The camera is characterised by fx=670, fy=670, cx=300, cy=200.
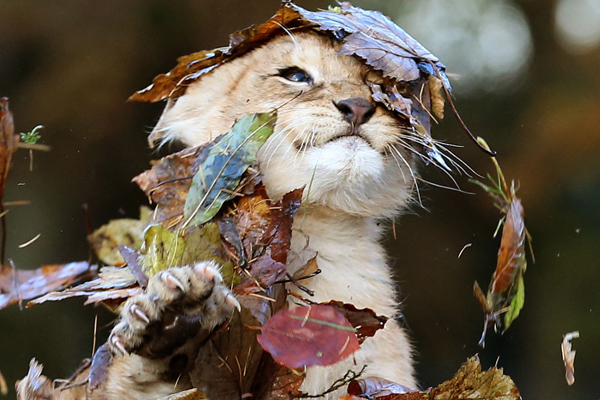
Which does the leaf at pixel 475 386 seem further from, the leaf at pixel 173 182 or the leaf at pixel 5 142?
the leaf at pixel 5 142

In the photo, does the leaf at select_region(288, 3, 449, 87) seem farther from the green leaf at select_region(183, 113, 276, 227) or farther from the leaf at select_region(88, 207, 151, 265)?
the leaf at select_region(88, 207, 151, 265)

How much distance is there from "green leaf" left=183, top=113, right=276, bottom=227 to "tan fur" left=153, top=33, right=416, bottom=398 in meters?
0.12

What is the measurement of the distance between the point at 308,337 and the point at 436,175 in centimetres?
134

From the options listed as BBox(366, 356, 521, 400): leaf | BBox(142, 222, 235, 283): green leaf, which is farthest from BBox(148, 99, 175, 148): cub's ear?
BBox(366, 356, 521, 400): leaf

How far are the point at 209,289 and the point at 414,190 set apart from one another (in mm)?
806

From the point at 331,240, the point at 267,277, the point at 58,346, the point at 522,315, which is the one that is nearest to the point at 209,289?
the point at 267,277

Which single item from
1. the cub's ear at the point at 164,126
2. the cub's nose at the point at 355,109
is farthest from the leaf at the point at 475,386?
the cub's ear at the point at 164,126

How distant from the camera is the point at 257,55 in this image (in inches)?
64.2

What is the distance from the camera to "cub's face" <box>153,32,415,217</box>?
1.36 m

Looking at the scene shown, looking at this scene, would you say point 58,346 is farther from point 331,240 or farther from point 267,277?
point 267,277

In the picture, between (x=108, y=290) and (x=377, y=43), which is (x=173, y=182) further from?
(x=377, y=43)

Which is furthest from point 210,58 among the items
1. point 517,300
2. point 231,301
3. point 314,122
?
point 517,300

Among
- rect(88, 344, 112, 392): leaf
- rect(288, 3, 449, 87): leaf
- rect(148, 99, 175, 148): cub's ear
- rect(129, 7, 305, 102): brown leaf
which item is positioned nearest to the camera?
rect(88, 344, 112, 392): leaf

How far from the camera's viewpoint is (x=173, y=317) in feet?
3.37
